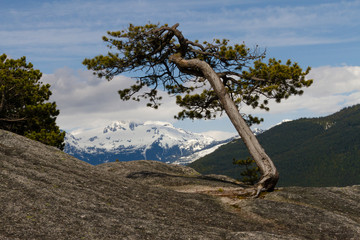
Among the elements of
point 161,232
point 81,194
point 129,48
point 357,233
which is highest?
point 129,48

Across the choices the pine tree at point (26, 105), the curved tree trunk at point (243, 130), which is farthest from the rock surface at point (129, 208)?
the pine tree at point (26, 105)

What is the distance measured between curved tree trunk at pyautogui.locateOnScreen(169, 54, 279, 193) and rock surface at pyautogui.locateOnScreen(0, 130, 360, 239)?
4.05 feet

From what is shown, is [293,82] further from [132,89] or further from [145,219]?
[145,219]

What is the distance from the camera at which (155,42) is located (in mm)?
32656

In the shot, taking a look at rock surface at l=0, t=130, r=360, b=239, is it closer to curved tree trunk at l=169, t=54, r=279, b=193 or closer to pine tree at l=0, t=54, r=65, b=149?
curved tree trunk at l=169, t=54, r=279, b=193

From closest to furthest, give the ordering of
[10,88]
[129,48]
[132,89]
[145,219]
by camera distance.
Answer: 1. [145,219]
2. [129,48]
3. [132,89]
4. [10,88]

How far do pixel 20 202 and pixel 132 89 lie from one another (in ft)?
68.7

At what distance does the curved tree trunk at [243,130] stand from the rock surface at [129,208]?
124 cm

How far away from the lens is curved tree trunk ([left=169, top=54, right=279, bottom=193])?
27.3 meters

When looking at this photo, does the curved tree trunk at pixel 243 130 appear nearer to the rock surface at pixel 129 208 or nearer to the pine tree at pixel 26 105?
the rock surface at pixel 129 208

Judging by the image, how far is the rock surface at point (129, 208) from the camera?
49.8ft

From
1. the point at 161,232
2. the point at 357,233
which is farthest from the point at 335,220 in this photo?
the point at 161,232

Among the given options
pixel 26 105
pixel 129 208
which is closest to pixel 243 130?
pixel 129 208

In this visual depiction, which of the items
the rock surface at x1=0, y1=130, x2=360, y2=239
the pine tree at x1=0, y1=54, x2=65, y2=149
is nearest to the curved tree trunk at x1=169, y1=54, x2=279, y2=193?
the rock surface at x1=0, y1=130, x2=360, y2=239
